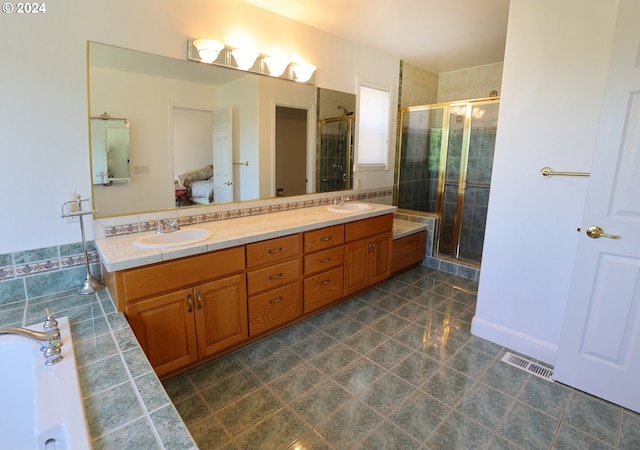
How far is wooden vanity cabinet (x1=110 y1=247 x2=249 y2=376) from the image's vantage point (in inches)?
67.6

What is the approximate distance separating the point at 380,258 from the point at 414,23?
211 cm

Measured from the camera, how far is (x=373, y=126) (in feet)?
12.3

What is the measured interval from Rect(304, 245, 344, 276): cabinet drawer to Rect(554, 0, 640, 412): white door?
1553mm

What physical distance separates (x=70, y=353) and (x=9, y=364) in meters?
0.28

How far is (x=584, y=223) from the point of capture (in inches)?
72.0

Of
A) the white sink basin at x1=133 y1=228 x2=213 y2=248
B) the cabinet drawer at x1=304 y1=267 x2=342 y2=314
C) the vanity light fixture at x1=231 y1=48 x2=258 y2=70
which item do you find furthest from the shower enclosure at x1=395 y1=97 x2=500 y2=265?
the white sink basin at x1=133 y1=228 x2=213 y2=248

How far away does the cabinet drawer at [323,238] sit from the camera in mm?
2502

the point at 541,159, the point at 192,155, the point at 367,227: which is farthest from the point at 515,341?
the point at 192,155

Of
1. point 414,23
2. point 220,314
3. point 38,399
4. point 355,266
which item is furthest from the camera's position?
point 355,266

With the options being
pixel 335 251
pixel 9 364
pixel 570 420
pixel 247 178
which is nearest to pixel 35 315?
pixel 9 364

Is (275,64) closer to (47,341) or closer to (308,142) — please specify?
(308,142)

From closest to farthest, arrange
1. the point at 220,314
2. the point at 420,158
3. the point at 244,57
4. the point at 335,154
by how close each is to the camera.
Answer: the point at 220,314, the point at 244,57, the point at 335,154, the point at 420,158

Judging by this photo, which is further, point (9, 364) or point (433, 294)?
point (433, 294)

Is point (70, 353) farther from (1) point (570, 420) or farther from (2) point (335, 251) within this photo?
(1) point (570, 420)
